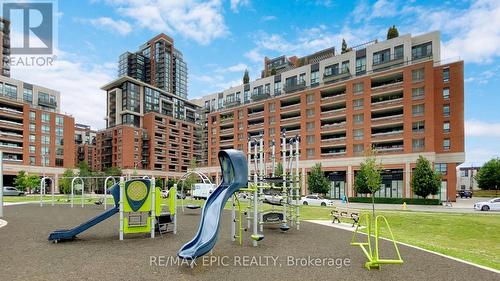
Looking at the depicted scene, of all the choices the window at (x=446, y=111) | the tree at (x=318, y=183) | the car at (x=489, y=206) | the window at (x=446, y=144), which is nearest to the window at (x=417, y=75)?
the window at (x=446, y=111)

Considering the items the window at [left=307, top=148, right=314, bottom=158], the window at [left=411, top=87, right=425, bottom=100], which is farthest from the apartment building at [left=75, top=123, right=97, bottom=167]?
the window at [left=411, top=87, right=425, bottom=100]

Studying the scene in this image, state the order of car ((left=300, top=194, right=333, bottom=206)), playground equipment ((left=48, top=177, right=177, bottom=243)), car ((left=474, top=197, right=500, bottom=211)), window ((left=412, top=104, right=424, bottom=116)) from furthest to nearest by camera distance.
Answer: window ((left=412, top=104, right=424, bottom=116))
car ((left=300, top=194, right=333, bottom=206))
car ((left=474, top=197, right=500, bottom=211))
playground equipment ((left=48, top=177, right=177, bottom=243))

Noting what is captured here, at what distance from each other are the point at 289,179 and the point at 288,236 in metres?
2.38

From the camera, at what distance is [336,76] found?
192 ft

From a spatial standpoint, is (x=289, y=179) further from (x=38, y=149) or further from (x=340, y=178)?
(x=38, y=149)

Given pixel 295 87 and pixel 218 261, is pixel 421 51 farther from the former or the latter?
pixel 218 261

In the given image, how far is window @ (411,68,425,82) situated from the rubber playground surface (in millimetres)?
44264

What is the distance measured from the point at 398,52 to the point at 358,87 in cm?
822

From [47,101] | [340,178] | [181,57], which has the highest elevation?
[181,57]

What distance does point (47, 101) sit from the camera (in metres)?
78.4

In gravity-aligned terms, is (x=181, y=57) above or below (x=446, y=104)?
above

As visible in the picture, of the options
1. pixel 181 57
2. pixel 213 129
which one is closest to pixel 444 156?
pixel 213 129

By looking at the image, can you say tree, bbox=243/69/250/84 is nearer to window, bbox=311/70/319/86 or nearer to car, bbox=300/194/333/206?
window, bbox=311/70/319/86

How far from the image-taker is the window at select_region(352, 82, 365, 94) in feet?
176
